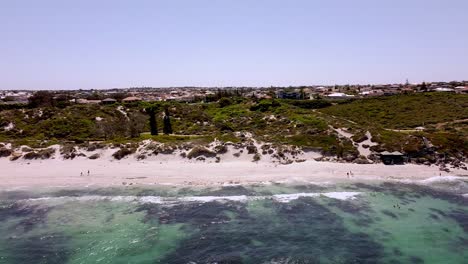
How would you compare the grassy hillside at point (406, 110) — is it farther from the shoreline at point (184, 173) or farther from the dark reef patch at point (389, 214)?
the dark reef patch at point (389, 214)

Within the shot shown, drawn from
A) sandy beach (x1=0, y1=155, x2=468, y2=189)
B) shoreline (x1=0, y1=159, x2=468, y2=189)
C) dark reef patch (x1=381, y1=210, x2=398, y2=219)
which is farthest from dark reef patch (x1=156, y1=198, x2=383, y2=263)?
sandy beach (x1=0, y1=155, x2=468, y2=189)

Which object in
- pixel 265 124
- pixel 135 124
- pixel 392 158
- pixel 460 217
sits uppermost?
pixel 135 124

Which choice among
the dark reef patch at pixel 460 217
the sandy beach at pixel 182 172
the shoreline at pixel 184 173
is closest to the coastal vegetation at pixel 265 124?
the shoreline at pixel 184 173

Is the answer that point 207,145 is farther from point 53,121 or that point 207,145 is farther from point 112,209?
point 53,121

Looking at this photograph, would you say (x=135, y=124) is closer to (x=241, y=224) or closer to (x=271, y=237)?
(x=241, y=224)

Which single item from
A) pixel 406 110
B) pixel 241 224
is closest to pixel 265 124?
pixel 241 224

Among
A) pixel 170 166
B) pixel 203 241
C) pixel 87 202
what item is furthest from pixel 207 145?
pixel 203 241
